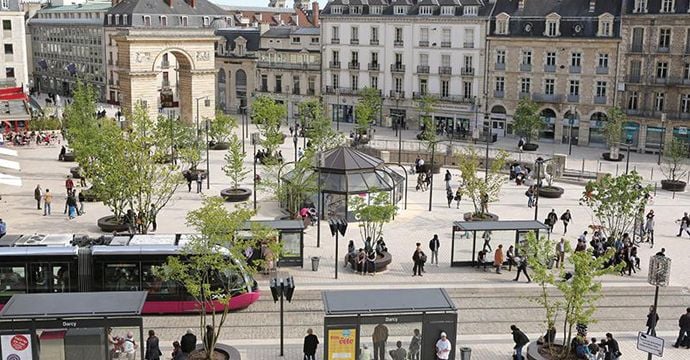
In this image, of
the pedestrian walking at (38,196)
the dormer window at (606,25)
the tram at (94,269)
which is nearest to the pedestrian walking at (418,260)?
the tram at (94,269)

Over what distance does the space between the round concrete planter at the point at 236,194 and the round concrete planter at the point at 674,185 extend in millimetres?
27693

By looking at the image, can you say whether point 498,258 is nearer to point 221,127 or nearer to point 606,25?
point 221,127

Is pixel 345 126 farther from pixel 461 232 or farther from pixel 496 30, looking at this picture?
pixel 461 232

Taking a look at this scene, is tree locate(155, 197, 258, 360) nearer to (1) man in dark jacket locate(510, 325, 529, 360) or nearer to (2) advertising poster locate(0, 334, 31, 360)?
(2) advertising poster locate(0, 334, 31, 360)

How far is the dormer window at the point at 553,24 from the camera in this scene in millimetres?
69312

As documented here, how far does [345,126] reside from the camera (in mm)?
81250

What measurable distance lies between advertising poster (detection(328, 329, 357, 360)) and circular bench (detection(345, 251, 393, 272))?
1145cm

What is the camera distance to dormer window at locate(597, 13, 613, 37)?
6656 cm

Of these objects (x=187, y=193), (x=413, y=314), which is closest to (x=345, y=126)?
(x=187, y=193)

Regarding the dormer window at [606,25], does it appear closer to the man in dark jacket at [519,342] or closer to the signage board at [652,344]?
the man in dark jacket at [519,342]

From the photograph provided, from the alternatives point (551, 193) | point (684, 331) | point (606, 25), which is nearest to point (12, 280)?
point (684, 331)

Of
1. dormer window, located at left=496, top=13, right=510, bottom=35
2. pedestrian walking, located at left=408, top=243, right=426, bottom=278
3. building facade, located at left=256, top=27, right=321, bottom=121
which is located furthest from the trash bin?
building facade, located at left=256, top=27, right=321, bottom=121

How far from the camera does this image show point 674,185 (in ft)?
172

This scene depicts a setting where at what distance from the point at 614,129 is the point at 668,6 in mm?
11069
